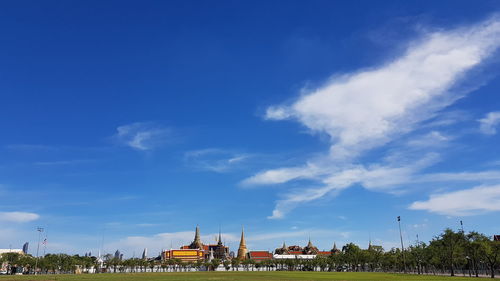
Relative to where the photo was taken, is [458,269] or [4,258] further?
[4,258]

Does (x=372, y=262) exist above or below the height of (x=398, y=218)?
below

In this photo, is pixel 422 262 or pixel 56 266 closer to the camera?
pixel 422 262

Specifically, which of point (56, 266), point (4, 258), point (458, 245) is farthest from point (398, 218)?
point (4, 258)

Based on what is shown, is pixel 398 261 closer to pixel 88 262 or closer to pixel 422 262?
pixel 422 262

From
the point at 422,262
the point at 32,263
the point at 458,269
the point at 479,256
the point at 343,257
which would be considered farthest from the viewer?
the point at 343,257

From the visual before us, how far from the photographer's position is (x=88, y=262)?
7825 inches

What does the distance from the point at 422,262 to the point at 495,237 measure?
2785 inches

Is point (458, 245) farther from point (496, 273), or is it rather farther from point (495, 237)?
point (495, 237)

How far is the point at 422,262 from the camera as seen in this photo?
13100 centimetres

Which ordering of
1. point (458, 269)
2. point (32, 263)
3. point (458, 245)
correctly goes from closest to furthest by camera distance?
point (458, 245), point (458, 269), point (32, 263)

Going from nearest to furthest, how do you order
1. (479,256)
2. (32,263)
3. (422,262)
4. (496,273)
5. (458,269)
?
1. (479,256)
2. (496,273)
3. (422,262)
4. (458,269)
5. (32,263)

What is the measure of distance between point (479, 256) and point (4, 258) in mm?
182337

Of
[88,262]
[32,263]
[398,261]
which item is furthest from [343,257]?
[32,263]

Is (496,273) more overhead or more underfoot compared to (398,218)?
more underfoot
